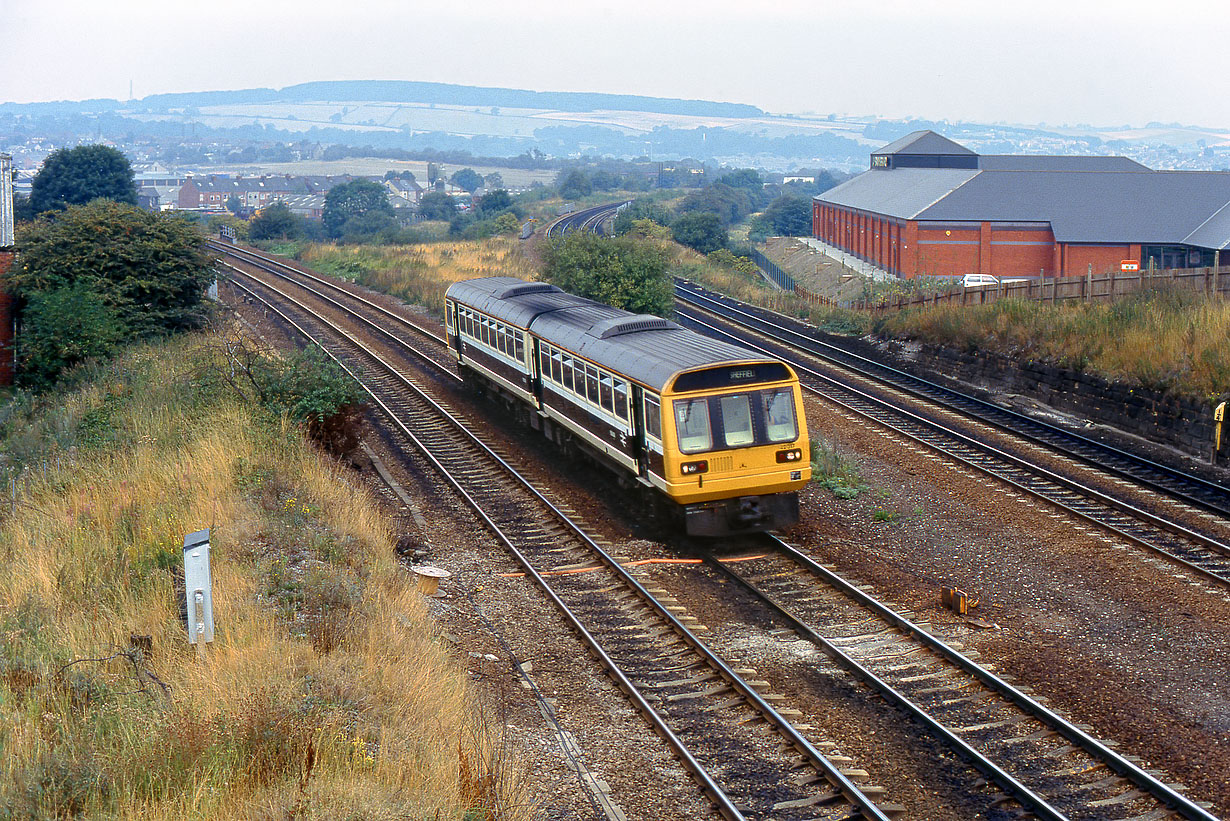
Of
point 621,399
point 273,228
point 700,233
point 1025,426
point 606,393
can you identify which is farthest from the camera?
point 273,228

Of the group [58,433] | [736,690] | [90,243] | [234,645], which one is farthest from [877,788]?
[90,243]

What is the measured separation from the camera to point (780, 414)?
14961mm

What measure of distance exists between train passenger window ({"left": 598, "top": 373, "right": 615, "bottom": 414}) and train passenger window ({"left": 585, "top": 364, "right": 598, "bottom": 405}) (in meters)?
0.21

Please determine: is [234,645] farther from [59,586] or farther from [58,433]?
[58,433]

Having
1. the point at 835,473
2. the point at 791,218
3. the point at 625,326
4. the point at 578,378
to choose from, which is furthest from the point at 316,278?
the point at 791,218

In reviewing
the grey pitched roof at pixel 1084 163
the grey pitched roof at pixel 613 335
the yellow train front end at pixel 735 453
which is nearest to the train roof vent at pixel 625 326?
the grey pitched roof at pixel 613 335

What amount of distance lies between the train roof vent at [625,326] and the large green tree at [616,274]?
15763 millimetres

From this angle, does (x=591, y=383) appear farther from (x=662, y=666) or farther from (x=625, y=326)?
(x=662, y=666)

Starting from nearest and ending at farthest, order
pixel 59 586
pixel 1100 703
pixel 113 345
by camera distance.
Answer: pixel 1100 703, pixel 59 586, pixel 113 345

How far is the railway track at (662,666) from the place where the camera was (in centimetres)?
845

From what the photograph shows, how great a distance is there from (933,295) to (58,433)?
2449cm

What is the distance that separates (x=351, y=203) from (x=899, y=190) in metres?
69.9

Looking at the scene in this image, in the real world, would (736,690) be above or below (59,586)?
below

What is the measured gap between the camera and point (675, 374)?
14438 mm
